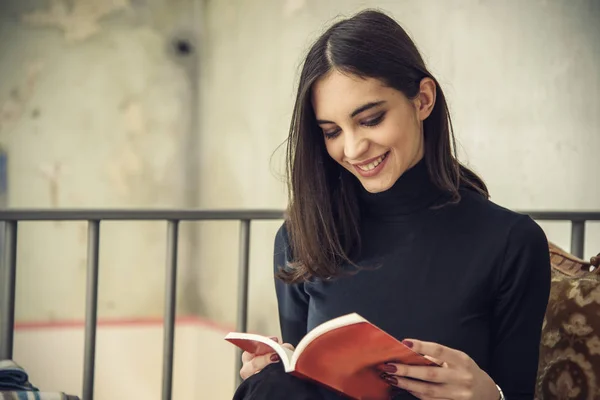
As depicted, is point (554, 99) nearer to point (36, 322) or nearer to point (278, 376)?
point (278, 376)

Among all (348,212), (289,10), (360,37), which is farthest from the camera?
(289,10)

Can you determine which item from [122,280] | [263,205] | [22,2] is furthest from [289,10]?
[122,280]

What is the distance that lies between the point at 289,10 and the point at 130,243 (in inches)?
68.2

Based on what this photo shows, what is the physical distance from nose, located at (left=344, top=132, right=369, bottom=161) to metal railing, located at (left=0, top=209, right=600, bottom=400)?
31.9 inches

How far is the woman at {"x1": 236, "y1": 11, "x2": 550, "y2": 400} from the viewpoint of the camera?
3.61 feet

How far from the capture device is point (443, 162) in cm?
120

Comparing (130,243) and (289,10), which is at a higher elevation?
(289,10)

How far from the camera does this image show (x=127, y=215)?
1804 mm

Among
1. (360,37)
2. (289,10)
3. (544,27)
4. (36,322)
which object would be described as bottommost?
(36,322)

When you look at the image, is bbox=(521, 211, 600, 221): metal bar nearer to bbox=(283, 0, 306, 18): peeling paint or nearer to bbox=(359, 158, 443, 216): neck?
bbox=(359, 158, 443, 216): neck

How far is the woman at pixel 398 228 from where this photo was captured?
1102 millimetres

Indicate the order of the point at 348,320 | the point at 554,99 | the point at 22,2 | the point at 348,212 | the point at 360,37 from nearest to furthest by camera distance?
the point at 348,320
the point at 360,37
the point at 348,212
the point at 554,99
the point at 22,2

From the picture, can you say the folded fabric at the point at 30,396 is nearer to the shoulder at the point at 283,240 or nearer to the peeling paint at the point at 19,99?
the shoulder at the point at 283,240

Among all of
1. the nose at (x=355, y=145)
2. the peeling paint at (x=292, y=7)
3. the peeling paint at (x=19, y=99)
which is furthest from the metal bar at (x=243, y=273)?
the peeling paint at (x=19, y=99)
